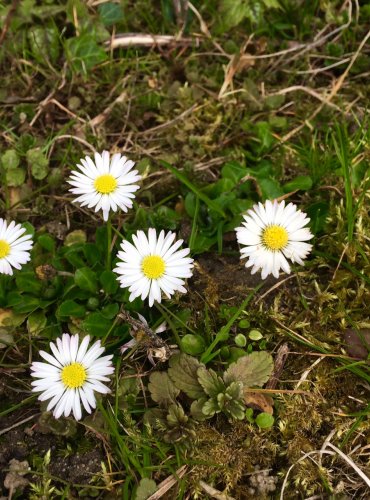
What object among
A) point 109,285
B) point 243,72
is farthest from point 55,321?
point 243,72

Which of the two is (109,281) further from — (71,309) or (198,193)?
(198,193)

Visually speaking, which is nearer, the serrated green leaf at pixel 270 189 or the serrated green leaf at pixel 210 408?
the serrated green leaf at pixel 210 408

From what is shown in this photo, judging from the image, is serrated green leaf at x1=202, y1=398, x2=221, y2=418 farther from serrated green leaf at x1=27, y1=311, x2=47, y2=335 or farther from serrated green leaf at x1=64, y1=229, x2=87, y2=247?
serrated green leaf at x1=64, y1=229, x2=87, y2=247

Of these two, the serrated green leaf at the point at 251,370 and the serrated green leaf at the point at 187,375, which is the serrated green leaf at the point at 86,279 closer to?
the serrated green leaf at the point at 187,375

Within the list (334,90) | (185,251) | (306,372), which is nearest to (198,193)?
(185,251)

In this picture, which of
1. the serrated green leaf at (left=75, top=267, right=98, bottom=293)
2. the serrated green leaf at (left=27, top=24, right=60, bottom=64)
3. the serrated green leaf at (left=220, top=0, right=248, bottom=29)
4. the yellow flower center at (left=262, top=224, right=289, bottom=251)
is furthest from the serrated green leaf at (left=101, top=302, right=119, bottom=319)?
the serrated green leaf at (left=220, top=0, right=248, bottom=29)

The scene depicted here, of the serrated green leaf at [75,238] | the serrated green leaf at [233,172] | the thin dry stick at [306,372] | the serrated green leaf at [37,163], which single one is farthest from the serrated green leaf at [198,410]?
the serrated green leaf at [37,163]
